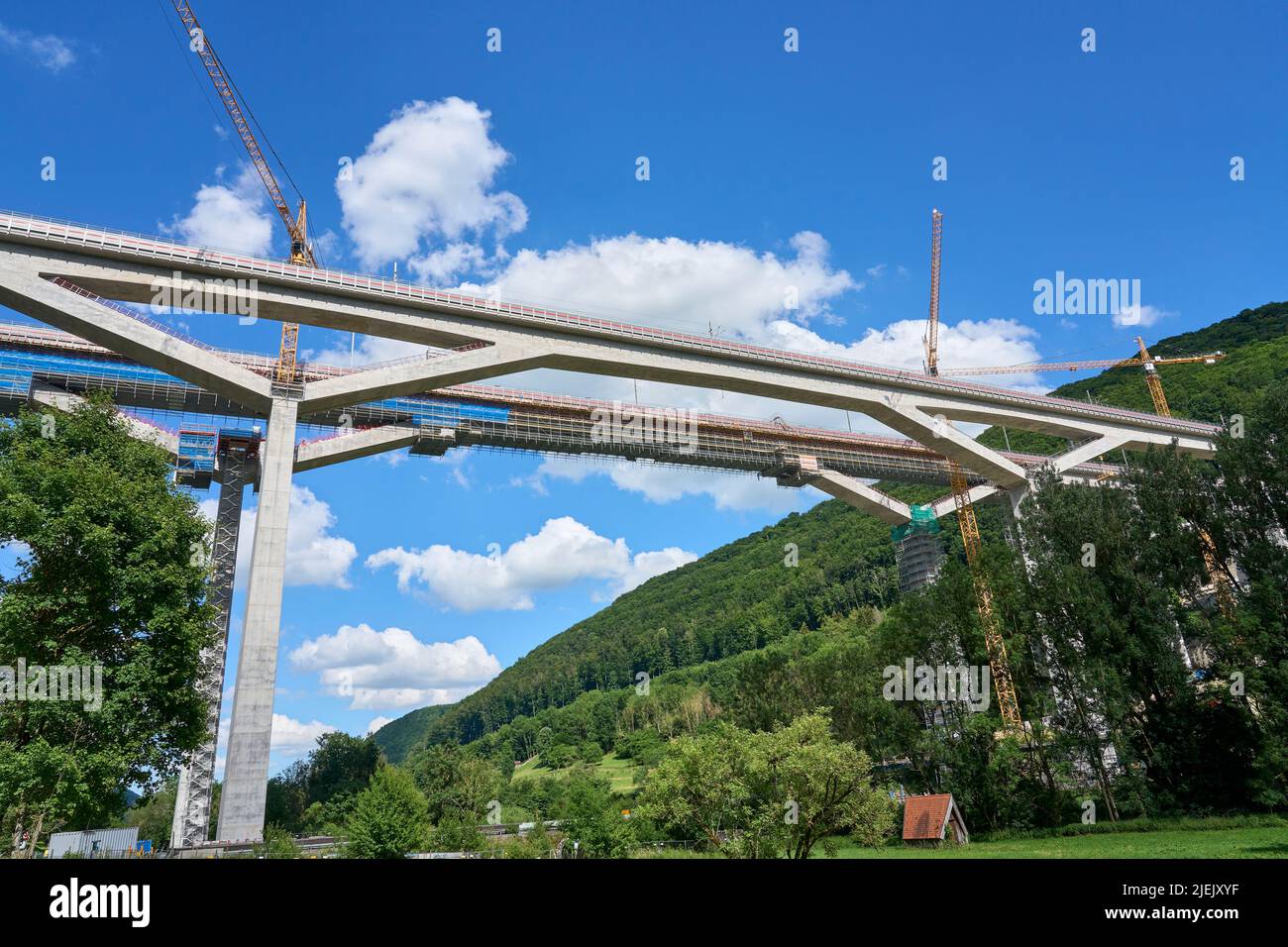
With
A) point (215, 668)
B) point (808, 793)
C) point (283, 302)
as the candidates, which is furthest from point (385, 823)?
point (283, 302)

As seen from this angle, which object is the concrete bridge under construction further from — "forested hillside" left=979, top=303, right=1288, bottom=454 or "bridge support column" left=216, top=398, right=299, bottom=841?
"forested hillside" left=979, top=303, right=1288, bottom=454

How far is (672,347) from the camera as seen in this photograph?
1264 inches

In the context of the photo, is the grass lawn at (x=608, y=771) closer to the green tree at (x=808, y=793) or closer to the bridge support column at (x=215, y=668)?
the bridge support column at (x=215, y=668)

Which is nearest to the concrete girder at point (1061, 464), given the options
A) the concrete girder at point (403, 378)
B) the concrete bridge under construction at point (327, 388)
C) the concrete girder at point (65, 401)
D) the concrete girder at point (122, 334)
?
the concrete bridge under construction at point (327, 388)

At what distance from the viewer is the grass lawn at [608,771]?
69.7 m

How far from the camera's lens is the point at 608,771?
79.8 metres

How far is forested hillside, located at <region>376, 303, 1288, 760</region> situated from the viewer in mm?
87625

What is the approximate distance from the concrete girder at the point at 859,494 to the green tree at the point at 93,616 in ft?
100

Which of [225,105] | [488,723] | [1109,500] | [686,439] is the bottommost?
[488,723]

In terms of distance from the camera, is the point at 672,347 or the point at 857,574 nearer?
the point at 672,347

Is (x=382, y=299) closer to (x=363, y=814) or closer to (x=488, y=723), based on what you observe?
(x=363, y=814)

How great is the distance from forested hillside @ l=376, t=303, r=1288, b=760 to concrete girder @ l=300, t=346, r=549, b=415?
69248mm

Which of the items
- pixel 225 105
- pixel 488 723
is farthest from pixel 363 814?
pixel 488 723
